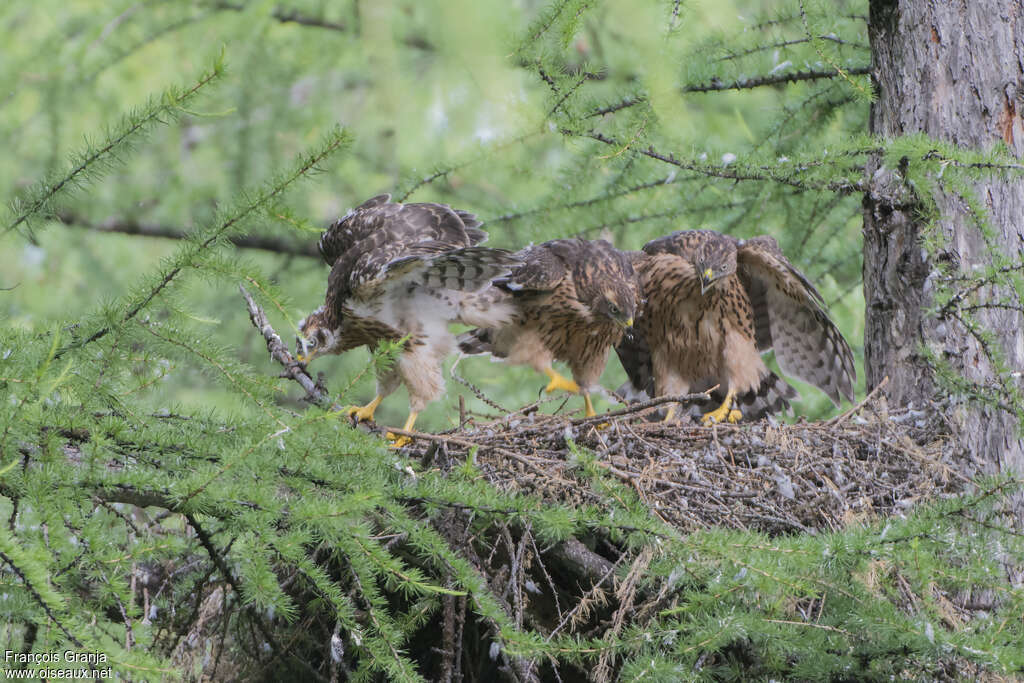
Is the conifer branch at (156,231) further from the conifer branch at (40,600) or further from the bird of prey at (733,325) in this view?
the conifer branch at (40,600)

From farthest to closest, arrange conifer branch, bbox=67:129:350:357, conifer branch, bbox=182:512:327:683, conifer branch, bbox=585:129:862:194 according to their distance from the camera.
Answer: conifer branch, bbox=585:129:862:194 → conifer branch, bbox=182:512:327:683 → conifer branch, bbox=67:129:350:357

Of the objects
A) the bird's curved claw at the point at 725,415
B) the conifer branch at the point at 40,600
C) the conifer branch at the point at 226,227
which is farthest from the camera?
the bird's curved claw at the point at 725,415

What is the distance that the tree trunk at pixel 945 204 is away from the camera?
14.1 ft

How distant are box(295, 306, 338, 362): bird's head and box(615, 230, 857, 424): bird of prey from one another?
173 cm

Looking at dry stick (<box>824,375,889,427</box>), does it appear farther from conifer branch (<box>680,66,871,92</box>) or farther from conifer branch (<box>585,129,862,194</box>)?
conifer branch (<box>680,66,871,92</box>)

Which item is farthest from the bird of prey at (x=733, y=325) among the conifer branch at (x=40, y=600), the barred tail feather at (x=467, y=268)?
the conifer branch at (x=40, y=600)

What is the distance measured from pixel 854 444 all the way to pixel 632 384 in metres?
2.19

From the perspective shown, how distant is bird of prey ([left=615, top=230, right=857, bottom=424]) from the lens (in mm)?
5395

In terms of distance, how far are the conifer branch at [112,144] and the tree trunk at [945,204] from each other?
296 centimetres

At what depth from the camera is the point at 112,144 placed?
2645mm

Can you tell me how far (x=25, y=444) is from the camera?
255cm

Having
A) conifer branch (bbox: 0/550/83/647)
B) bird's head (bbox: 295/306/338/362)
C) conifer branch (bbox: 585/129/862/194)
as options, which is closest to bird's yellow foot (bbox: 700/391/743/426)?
conifer branch (bbox: 585/129/862/194)

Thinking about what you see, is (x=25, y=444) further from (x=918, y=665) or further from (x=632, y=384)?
(x=632, y=384)

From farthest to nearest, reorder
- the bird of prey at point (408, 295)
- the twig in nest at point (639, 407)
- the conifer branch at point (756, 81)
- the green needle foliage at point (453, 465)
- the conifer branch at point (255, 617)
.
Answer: the conifer branch at point (756, 81) → the bird of prey at point (408, 295) → the twig in nest at point (639, 407) → the conifer branch at point (255, 617) → the green needle foliage at point (453, 465)
